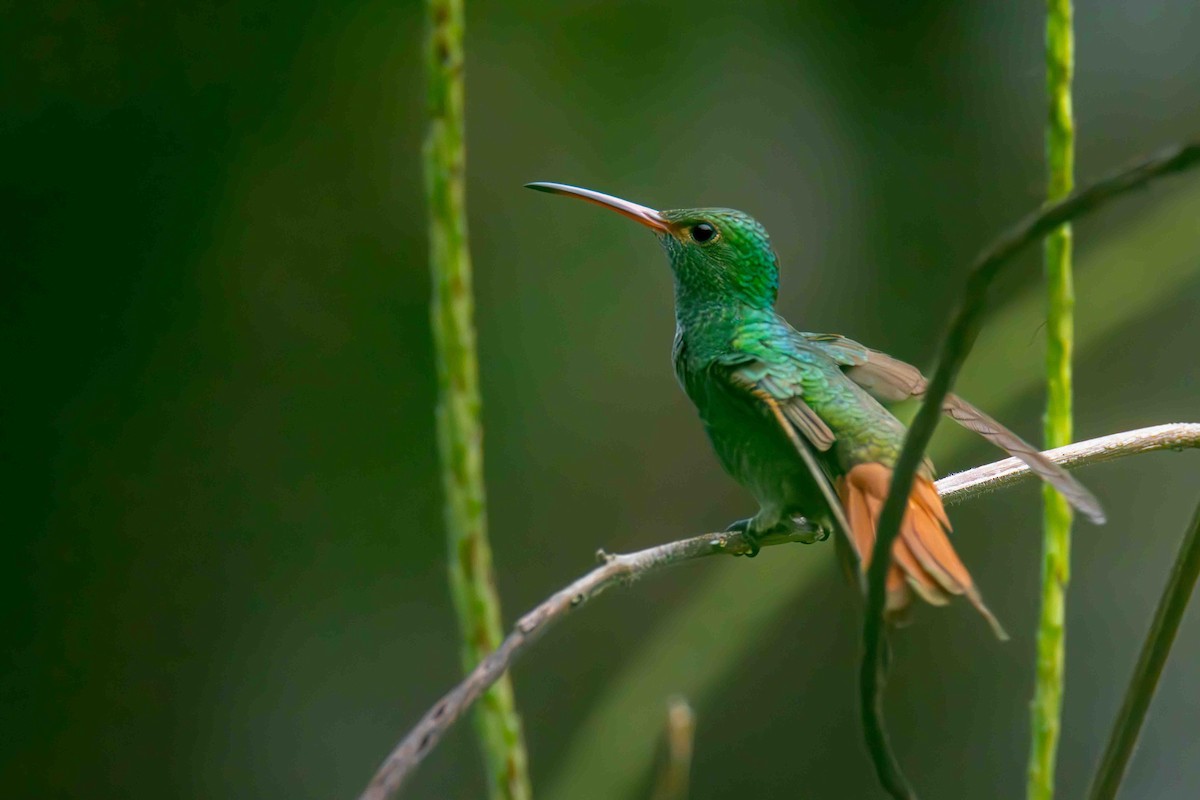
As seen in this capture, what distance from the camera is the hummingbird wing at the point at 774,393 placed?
1506 millimetres

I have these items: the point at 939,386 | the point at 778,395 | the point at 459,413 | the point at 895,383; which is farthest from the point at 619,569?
the point at 895,383

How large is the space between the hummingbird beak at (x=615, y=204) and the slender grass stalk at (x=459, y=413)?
0.82 m

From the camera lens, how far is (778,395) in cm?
156

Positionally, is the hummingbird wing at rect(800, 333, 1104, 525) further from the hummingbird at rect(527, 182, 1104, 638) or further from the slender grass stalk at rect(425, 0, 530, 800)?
the slender grass stalk at rect(425, 0, 530, 800)

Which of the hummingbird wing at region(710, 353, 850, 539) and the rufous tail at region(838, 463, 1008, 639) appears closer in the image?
the rufous tail at region(838, 463, 1008, 639)

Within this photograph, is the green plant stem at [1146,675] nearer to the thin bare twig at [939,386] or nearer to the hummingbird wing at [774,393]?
the thin bare twig at [939,386]

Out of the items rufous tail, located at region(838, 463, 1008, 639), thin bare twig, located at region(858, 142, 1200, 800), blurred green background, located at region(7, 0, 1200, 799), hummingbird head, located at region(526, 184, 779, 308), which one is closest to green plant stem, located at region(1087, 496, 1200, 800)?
rufous tail, located at region(838, 463, 1008, 639)

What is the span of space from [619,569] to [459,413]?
0.20m

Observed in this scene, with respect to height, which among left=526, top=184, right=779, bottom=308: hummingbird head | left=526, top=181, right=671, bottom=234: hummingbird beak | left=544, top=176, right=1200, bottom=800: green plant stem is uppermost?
left=526, top=181, right=671, bottom=234: hummingbird beak

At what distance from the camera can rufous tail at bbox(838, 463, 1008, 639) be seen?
101 cm

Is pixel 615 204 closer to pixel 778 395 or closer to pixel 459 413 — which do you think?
pixel 778 395

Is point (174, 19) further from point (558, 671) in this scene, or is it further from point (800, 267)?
point (558, 671)

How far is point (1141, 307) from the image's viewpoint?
201 cm

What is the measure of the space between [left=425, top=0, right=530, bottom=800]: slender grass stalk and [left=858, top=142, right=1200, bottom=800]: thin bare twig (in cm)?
31
